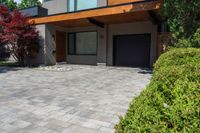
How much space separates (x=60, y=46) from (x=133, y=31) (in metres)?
5.61

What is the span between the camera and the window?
47.0ft

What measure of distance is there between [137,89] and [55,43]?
9218 millimetres

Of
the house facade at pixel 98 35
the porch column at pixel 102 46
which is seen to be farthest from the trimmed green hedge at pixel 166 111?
the porch column at pixel 102 46

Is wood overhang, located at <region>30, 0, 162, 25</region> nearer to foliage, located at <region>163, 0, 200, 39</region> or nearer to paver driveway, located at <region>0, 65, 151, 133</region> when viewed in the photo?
foliage, located at <region>163, 0, 200, 39</region>

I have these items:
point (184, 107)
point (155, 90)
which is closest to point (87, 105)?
point (155, 90)

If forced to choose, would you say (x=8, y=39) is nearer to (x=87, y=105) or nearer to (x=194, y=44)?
(x=87, y=105)

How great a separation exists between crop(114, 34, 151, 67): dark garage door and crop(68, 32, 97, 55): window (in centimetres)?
174

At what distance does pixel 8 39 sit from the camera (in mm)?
11672

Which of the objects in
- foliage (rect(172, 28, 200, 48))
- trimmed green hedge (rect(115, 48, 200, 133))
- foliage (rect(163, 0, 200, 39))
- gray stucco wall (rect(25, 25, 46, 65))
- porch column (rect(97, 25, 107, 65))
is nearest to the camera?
trimmed green hedge (rect(115, 48, 200, 133))

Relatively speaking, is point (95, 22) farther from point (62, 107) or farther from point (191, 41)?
point (62, 107)

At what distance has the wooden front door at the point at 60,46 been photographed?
1460 centimetres

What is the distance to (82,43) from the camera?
1485cm

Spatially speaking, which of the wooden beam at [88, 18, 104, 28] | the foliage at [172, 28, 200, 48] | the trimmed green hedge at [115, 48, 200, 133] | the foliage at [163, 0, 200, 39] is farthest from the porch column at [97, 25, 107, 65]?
the trimmed green hedge at [115, 48, 200, 133]

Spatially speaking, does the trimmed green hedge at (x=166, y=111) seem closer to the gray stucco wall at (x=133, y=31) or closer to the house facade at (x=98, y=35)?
the house facade at (x=98, y=35)
